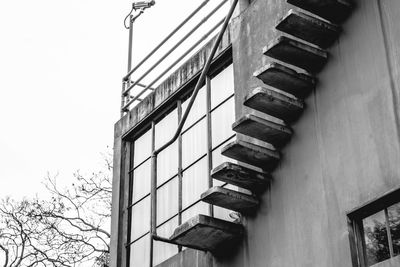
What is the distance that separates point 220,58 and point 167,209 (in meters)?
2.42

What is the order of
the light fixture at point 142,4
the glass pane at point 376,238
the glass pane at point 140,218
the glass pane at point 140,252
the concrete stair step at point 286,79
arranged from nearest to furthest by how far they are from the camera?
1. the glass pane at point 376,238
2. the concrete stair step at point 286,79
3. the glass pane at point 140,252
4. the glass pane at point 140,218
5. the light fixture at point 142,4

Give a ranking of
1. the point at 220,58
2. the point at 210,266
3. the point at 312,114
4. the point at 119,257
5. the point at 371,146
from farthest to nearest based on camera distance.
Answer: the point at 119,257 → the point at 220,58 → the point at 210,266 → the point at 312,114 → the point at 371,146

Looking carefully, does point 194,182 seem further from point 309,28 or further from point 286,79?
point 309,28

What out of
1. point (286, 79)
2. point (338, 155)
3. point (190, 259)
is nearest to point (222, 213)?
point (190, 259)

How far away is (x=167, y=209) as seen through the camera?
38.9 feet

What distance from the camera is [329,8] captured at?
8.89 metres

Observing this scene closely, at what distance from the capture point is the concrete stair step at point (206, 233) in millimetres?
9523

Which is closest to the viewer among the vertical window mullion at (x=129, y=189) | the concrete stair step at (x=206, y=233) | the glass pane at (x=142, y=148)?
the concrete stair step at (x=206, y=233)

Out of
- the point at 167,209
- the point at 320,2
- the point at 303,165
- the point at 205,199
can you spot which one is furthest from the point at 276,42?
the point at 167,209

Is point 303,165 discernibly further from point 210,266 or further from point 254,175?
point 210,266

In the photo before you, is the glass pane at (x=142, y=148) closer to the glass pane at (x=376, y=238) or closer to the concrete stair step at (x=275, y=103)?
the concrete stair step at (x=275, y=103)

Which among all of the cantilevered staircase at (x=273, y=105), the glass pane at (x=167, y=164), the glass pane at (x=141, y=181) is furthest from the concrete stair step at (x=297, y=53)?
the glass pane at (x=141, y=181)

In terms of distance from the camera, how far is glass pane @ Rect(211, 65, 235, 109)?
1110 cm

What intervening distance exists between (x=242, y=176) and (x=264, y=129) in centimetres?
64
